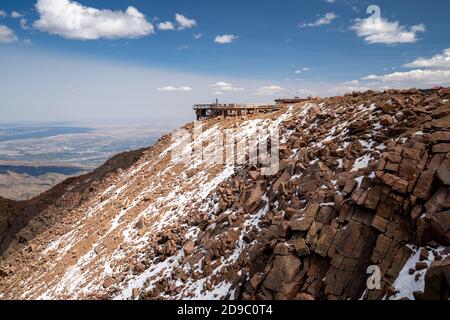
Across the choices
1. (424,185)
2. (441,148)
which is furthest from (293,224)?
(441,148)

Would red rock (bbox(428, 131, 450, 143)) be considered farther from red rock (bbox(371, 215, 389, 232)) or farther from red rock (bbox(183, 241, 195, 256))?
red rock (bbox(183, 241, 195, 256))

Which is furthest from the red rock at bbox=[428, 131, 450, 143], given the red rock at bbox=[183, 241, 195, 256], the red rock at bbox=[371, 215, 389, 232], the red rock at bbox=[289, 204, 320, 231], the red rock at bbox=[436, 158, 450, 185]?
the red rock at bbox=[183, 241, 195, 256]

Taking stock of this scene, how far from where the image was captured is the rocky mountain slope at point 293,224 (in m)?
12.5

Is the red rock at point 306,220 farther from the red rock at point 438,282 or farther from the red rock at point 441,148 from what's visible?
the red rock at point 441,148

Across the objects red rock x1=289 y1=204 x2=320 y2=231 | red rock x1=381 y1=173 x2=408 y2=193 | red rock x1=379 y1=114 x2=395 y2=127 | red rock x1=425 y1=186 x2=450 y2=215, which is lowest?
red rock x1=289 y1=204 x2=320 y2=231

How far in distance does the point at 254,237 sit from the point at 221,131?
2027 cm

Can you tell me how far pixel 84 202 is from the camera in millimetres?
39562

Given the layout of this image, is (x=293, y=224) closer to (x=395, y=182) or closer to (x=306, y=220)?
(x=306, y=220)

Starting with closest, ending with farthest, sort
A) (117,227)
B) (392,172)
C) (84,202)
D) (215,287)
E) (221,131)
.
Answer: (392,172) < (215,287) < (117,227) < (221,131) < (84,202)

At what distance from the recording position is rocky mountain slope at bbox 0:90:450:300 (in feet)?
40.9

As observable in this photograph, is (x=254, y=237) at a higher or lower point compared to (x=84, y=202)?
higher

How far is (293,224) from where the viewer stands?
15.4 m
